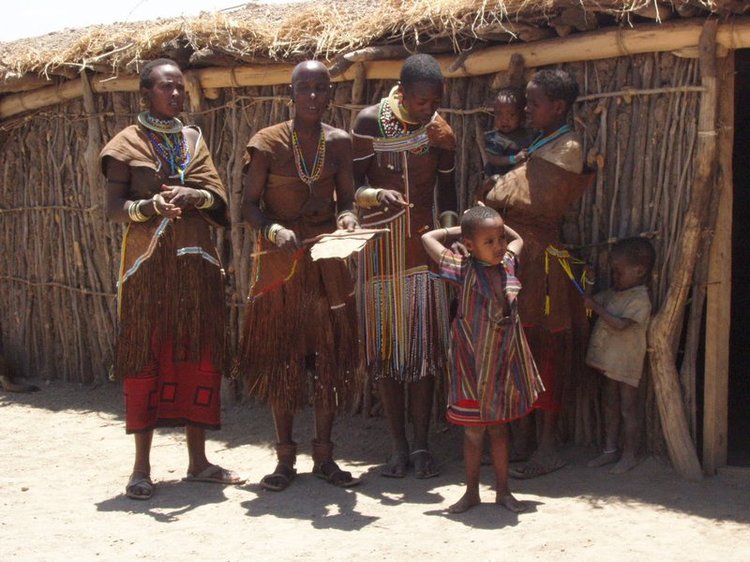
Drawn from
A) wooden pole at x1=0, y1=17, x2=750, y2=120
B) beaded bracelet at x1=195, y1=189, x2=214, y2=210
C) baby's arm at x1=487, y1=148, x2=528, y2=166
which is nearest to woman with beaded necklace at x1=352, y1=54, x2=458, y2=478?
baby's arm at x1=487, y1=148, x2=528, y2=166

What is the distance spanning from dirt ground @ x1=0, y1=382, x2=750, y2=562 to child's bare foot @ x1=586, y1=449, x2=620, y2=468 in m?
0.07

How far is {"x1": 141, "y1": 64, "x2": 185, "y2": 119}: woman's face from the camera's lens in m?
5.23

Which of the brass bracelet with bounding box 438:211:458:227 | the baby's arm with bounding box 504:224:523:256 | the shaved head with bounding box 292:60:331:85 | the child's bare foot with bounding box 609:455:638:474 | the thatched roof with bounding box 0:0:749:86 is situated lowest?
the child's bare foot with bounding box 609:455:638:474

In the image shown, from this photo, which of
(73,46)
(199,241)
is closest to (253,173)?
(199,241)

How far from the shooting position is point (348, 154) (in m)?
5.42

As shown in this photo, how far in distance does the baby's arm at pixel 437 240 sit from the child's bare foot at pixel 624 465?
145cm

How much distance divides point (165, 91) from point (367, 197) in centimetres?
107

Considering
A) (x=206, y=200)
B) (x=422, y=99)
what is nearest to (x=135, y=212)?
(x=206, y=200)

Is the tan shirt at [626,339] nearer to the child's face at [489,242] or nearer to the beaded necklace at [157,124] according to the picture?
the child's face at [489,242]

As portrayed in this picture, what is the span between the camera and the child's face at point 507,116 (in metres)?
5.58

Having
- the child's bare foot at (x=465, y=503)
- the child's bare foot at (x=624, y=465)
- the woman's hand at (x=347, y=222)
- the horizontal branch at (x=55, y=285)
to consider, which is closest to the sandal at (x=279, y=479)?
the child's bare foot at (x=465, y=503)

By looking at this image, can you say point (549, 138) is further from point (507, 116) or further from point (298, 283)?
point (298, 283)

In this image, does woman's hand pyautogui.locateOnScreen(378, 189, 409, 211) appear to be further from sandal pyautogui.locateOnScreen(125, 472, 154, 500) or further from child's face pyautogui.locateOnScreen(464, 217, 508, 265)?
sandal pyautogui.locateOnScreen(125, 472, 154, 500)

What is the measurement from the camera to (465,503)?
4.94m
